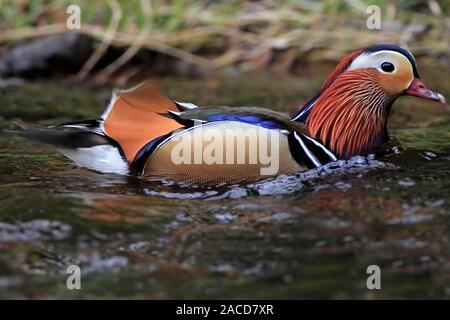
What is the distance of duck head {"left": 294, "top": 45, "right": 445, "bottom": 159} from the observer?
166 inches

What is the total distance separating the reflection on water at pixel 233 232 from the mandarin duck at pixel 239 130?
0.07 metres

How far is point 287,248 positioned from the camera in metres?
3.26

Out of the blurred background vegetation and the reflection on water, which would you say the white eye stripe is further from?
the blurred background vegetation

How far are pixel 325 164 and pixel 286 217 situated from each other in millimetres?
628

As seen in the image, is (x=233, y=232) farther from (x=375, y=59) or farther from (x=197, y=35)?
(x=197, y=35)

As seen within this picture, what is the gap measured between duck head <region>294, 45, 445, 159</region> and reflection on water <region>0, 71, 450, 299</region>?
0.12 metres

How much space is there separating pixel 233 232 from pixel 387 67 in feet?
4.30

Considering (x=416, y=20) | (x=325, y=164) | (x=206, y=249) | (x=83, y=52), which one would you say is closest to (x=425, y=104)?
(x=416, y=20)

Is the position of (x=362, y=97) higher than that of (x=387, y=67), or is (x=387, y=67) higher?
(x=387, y=67)

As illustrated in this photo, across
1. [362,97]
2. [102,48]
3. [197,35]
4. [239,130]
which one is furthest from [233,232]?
[197,35]

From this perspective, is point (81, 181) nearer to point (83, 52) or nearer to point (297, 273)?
point (297, 273)

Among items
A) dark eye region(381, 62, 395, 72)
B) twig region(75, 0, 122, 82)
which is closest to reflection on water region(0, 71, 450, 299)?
dark eye region(381, 62, 395, 72)

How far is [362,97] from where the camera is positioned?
4.34 meters

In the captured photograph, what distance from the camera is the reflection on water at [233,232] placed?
3006mm
